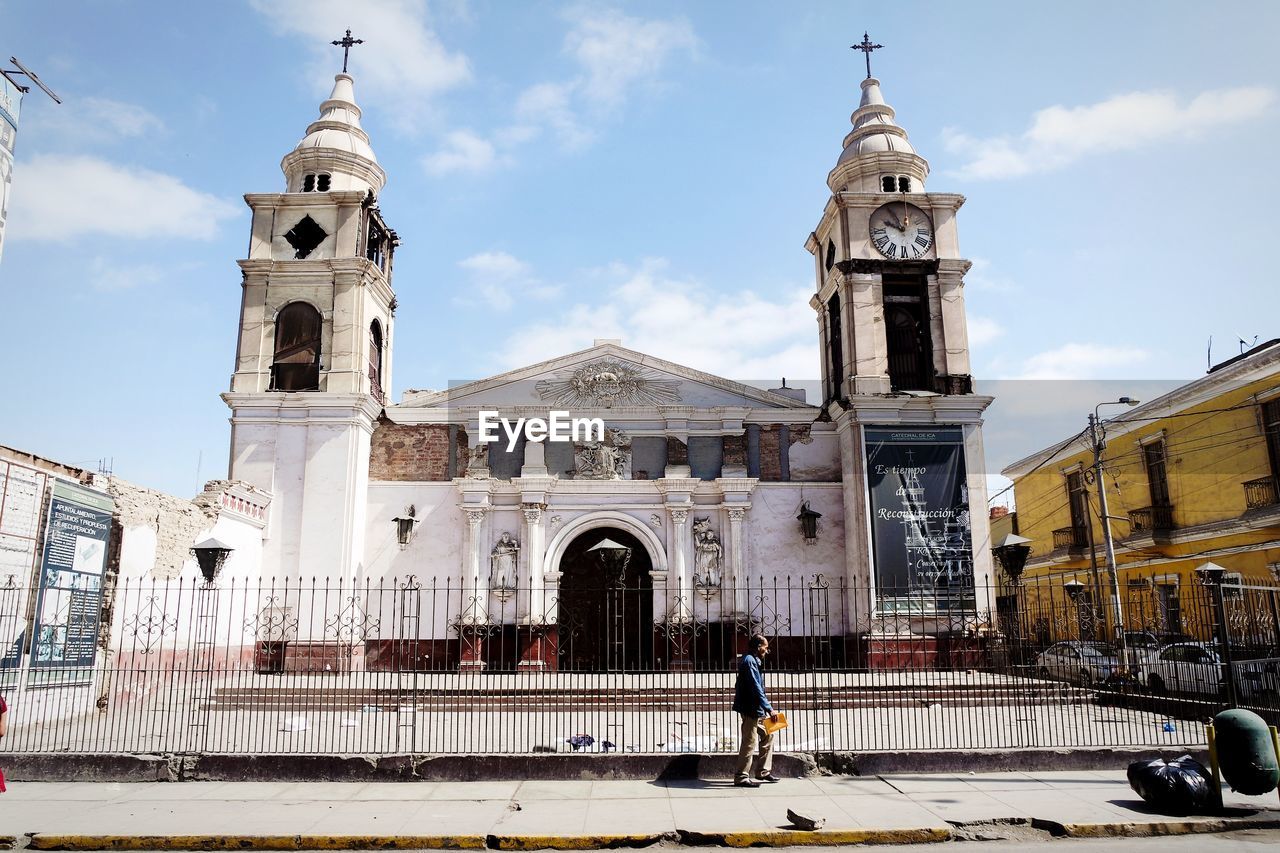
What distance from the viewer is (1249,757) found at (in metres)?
8.30

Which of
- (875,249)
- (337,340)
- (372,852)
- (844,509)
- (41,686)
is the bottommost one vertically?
(372,852)

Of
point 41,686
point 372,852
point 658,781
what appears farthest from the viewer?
point 41,686

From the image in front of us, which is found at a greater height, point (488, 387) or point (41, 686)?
point (488, 387)

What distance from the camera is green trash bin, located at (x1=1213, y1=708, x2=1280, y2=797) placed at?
326 inches

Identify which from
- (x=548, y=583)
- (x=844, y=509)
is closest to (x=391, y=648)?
(x=548, y=583)

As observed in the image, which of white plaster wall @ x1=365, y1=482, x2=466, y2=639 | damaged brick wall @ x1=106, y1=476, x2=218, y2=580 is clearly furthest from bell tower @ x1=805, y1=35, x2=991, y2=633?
damaged brick wall @ x1=106, y1=476, x2=218, y2=580

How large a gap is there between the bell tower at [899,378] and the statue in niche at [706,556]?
2.96m

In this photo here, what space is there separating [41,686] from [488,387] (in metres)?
11.3

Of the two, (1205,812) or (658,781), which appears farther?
(658,781)

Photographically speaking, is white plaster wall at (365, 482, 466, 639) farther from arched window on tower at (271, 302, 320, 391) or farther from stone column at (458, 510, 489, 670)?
arched window on tower at (271, 302, 320, 391)

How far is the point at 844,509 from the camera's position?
21.5 metres

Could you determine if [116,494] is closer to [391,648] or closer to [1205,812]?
[391,648]

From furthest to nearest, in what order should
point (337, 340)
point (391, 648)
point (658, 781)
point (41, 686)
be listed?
point (337, 340) → point (391, 648) → point (41, 686) → point (658, 781)

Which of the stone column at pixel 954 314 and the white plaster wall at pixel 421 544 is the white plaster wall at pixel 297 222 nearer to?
the white plaster wall at pixel 421 544
